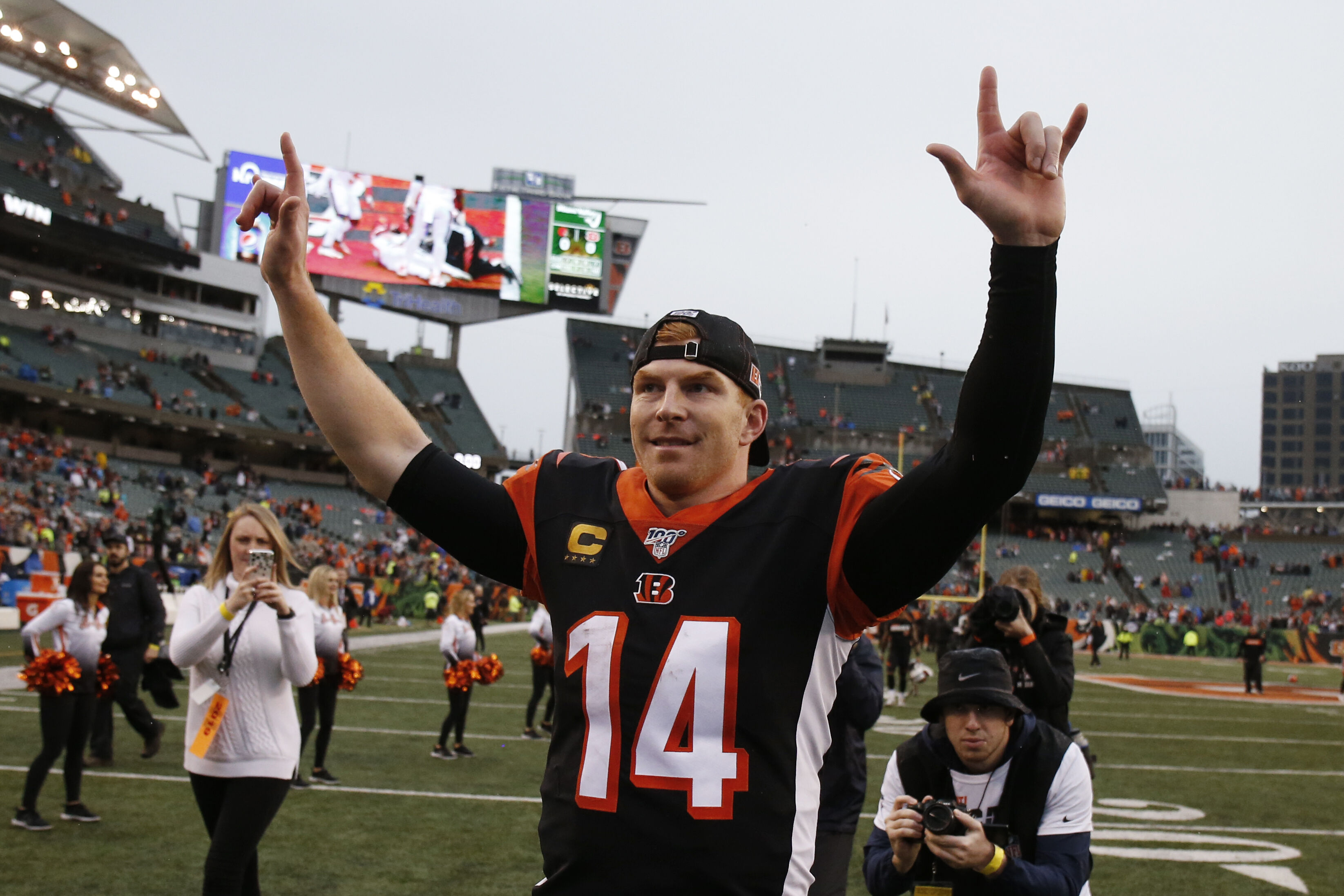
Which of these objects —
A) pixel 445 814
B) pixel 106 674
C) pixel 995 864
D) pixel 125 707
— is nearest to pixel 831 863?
pixel 995 864

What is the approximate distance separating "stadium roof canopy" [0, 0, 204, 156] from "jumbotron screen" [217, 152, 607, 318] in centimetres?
374

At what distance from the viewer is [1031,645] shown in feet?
18.7

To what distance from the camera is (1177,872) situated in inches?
297

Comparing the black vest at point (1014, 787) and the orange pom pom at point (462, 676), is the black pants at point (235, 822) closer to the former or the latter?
the black vest at point (1014, 787)

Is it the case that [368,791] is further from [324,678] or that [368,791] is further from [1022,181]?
[1022,181]

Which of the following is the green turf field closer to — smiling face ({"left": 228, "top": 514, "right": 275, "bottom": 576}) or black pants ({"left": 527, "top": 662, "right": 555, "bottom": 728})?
black pants ({"left": 527, "top": 662, "right": 555, "bottom": 728})

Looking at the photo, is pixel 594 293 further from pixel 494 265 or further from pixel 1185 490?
pixel 1185 490

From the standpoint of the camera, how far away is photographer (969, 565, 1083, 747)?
5574 millimetres

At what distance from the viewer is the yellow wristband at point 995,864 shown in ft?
11.2

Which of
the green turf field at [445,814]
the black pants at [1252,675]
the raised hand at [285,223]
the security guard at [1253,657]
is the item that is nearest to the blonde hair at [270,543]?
the green turf field at [445,814]

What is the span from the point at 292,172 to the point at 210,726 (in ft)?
10.3

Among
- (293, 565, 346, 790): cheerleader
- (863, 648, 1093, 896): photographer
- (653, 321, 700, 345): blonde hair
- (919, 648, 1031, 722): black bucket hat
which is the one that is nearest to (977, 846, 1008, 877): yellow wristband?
(863, 648, 1093, 896): photographer

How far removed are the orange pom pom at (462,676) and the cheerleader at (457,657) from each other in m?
0.04

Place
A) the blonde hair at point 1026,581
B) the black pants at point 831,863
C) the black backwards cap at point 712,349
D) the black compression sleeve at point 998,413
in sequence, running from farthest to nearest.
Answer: the blonde hair at point 1026,581 < the black pants at point 831,863 < the black backwards cap at point 712,349 < the black compression sleeve at point 998,413
